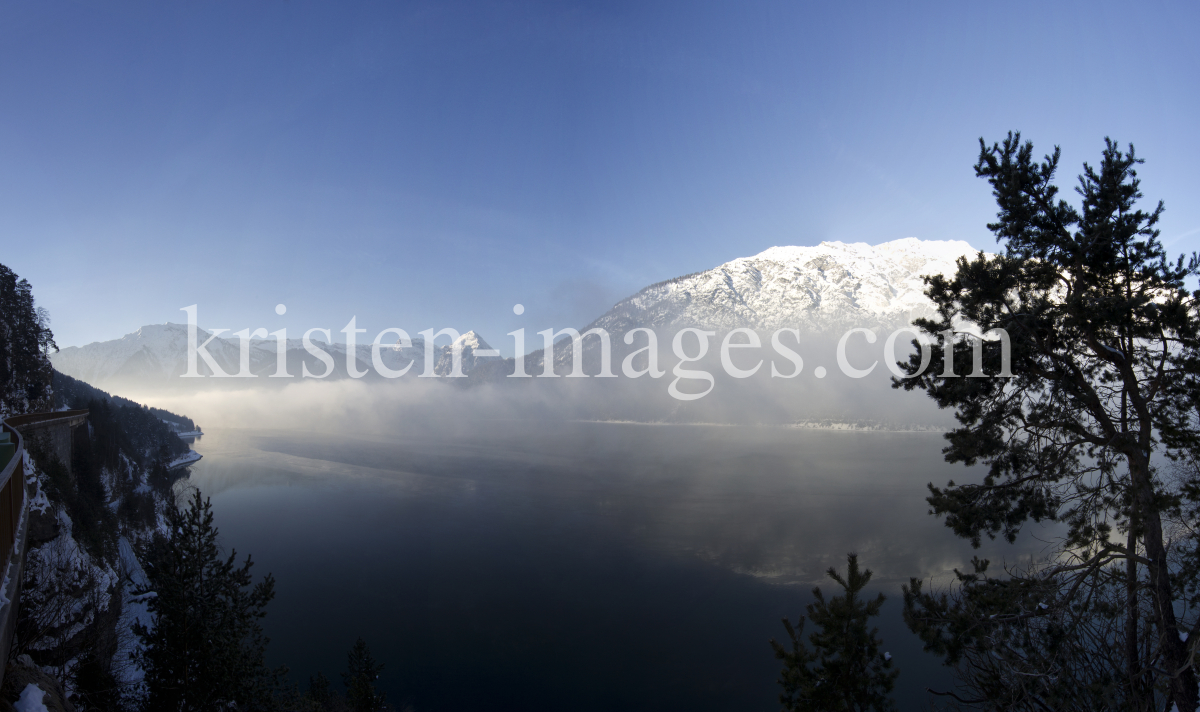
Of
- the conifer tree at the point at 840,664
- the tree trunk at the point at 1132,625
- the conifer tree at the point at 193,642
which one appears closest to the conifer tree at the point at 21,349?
the conifer tree at the point at 193,642

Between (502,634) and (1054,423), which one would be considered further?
(502,634)

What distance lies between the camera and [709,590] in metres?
34.3

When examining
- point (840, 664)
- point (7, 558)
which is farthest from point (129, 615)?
point (840, 664)

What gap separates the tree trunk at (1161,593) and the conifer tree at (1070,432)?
2cm

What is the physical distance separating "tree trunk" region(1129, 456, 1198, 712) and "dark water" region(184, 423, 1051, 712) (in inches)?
876

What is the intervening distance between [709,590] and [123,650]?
30.2 metres

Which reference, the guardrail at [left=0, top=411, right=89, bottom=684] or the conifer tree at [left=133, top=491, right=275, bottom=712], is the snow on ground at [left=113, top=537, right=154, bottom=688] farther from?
the guardrail at [left=0, top=411, right=89, bottom=684]

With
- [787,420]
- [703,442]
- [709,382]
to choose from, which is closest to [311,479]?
[703,442]

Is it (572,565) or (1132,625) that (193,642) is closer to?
(1132,625)

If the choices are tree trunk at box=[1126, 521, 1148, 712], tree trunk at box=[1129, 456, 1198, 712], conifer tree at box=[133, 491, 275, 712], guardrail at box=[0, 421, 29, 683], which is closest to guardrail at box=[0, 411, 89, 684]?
guardrail at box=[0, 421, 29, 683]

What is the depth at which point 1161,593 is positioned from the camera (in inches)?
203

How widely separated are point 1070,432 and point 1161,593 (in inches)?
66.9

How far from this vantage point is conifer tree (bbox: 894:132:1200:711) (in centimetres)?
514

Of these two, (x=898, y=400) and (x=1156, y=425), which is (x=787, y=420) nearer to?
(x=898, y=400)
